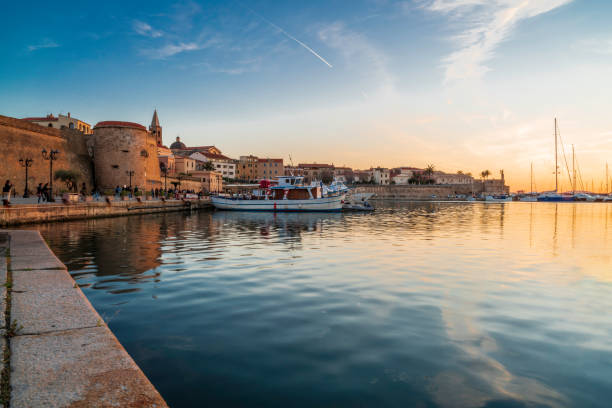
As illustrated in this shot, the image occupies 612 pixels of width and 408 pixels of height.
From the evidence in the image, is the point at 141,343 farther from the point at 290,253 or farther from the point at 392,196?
the point at 392,196

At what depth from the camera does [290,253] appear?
1142 centimetres

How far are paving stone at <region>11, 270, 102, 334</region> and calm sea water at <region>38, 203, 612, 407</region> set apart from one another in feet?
2.21

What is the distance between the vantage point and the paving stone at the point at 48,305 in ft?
11.1

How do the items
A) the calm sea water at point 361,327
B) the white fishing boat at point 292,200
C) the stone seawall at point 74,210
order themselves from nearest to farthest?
1. the calm sea water at point 361,327
2. the stone seawall at point 74,210
3. the white fishing boat at point 292,200

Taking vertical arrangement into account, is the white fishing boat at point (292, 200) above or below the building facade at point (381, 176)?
below

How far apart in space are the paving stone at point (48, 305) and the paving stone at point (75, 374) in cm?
28

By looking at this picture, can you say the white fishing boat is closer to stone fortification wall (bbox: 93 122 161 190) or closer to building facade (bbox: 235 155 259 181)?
stone fortification wall (bbox: 93 122 161 190)

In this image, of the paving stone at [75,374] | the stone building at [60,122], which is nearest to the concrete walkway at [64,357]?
the paving stone at [75,374]

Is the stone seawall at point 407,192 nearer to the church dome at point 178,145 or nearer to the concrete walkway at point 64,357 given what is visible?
the church dome at point 178,145

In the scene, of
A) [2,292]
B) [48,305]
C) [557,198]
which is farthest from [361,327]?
[557,198]

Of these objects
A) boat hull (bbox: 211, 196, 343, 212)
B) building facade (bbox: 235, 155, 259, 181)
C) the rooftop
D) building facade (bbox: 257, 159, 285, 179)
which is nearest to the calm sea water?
boat hull (bbox: 211, 196, 343, 212)

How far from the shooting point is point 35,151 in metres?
35.6

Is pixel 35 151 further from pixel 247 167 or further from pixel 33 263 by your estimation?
pixel 247 167

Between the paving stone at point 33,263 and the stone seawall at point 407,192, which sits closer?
the paving stone at point 33,263
